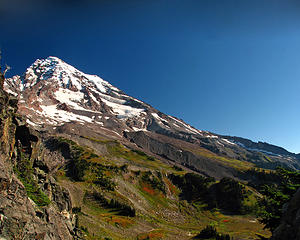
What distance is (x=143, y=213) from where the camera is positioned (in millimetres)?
62969

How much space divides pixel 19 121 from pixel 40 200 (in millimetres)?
13687

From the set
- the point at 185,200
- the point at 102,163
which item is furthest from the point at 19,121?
the point at 185,200

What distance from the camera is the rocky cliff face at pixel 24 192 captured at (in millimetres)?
15997

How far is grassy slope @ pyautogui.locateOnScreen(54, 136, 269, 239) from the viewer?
43203 millimetres

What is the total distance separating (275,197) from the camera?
70.1 feet

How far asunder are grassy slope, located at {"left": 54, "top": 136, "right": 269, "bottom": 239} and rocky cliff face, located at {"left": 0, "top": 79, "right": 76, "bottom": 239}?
10.6m

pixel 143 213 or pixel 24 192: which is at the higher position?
pixel 24 192

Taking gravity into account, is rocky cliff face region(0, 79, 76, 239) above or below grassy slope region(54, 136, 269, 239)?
above

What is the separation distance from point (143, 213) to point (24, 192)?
164 feet

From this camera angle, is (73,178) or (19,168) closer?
(19,168)

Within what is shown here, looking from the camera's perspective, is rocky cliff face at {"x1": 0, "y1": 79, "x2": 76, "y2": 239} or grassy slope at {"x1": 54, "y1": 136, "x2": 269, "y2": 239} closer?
rocky cliff face at {"x1": 0, "y1": 79, "x2": 76, "y2": 239}

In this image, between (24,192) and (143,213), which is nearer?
(24,192)

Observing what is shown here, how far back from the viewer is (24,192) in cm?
1936

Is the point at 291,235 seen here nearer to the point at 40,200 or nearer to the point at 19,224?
the point at 19,224
